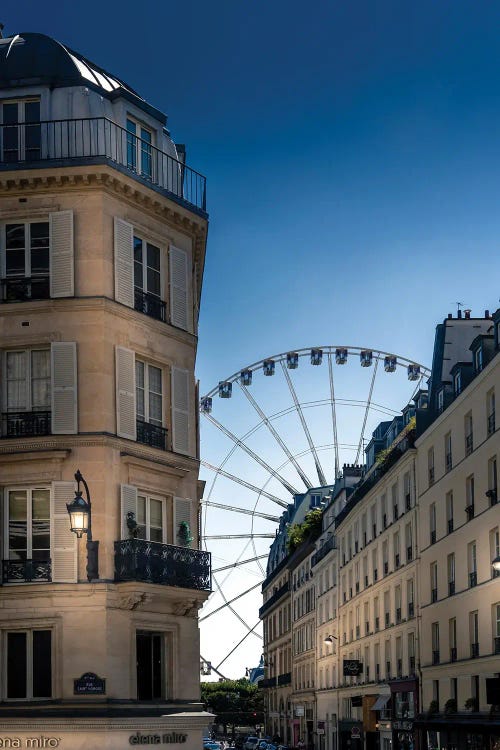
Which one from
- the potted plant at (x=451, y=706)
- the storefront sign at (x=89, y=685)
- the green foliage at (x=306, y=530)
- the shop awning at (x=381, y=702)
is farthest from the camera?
the green foliage at (x=306, y=530)

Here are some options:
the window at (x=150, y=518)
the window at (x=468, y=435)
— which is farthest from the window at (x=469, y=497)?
the window at (x=150, y=518)

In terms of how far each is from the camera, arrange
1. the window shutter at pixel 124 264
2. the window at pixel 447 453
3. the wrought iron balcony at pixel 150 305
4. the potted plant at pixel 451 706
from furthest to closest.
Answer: the window at pixel 447 453 < the potted plant at pixel 451 706 < the wrought iron balcony at pixel 150 305 < the window shutter at pixel 124 264

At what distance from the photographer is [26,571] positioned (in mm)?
30719

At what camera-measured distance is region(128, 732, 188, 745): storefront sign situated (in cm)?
3039

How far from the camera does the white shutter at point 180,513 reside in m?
33.2

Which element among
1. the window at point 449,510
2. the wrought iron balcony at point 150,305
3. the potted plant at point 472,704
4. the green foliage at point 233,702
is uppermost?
the wrought iron balcony at point 150,305

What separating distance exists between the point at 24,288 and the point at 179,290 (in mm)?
Answer: 4392

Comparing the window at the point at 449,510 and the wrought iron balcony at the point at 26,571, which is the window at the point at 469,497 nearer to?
the window at the point at 449,510

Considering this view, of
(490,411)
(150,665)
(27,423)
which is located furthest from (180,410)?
(490,411)

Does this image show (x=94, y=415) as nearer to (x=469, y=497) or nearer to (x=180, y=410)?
(x=180, y=410)

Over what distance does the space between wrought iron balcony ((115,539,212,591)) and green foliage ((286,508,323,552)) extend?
7000 cm

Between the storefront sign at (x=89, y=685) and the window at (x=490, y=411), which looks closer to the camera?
the storefront sign at (x=89, y=685)

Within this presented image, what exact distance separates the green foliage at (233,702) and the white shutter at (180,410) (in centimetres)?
14639

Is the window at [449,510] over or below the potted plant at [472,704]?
over
